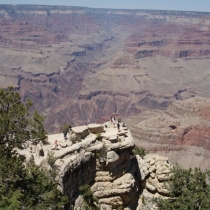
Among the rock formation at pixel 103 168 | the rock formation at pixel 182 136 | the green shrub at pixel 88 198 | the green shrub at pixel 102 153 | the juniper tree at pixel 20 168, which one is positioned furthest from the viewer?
the rock formation at pixel 182 136

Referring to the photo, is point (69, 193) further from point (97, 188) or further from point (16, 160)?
point (16, 160)

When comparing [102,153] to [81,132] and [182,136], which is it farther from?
[182,136]

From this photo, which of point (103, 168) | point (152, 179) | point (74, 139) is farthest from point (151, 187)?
point (74, 139)

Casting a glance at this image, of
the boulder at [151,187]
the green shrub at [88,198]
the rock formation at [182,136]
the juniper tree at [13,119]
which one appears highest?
the juniper tree at [13,119]

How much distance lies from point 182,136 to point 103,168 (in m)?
50.8

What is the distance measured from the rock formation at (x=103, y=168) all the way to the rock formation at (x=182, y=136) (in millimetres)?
39893

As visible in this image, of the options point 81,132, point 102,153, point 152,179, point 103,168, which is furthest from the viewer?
point 152,179

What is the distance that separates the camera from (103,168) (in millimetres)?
20516

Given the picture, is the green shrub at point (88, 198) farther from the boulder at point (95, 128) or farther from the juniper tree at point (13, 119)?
the boulder at point (95, 128)

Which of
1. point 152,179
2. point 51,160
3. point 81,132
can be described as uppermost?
point 81,132

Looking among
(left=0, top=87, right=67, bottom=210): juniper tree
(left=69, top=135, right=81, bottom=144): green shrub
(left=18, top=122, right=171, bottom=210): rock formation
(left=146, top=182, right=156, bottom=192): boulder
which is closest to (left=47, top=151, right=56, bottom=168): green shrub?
(left=18, top=122, right=171, bottom=210): rock formation

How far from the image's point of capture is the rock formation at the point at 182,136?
6350cm

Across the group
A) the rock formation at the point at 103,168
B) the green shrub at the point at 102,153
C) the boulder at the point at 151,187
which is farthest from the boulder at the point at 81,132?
the boulder at the point at 151,187

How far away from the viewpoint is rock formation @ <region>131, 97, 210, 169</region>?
6350cm
